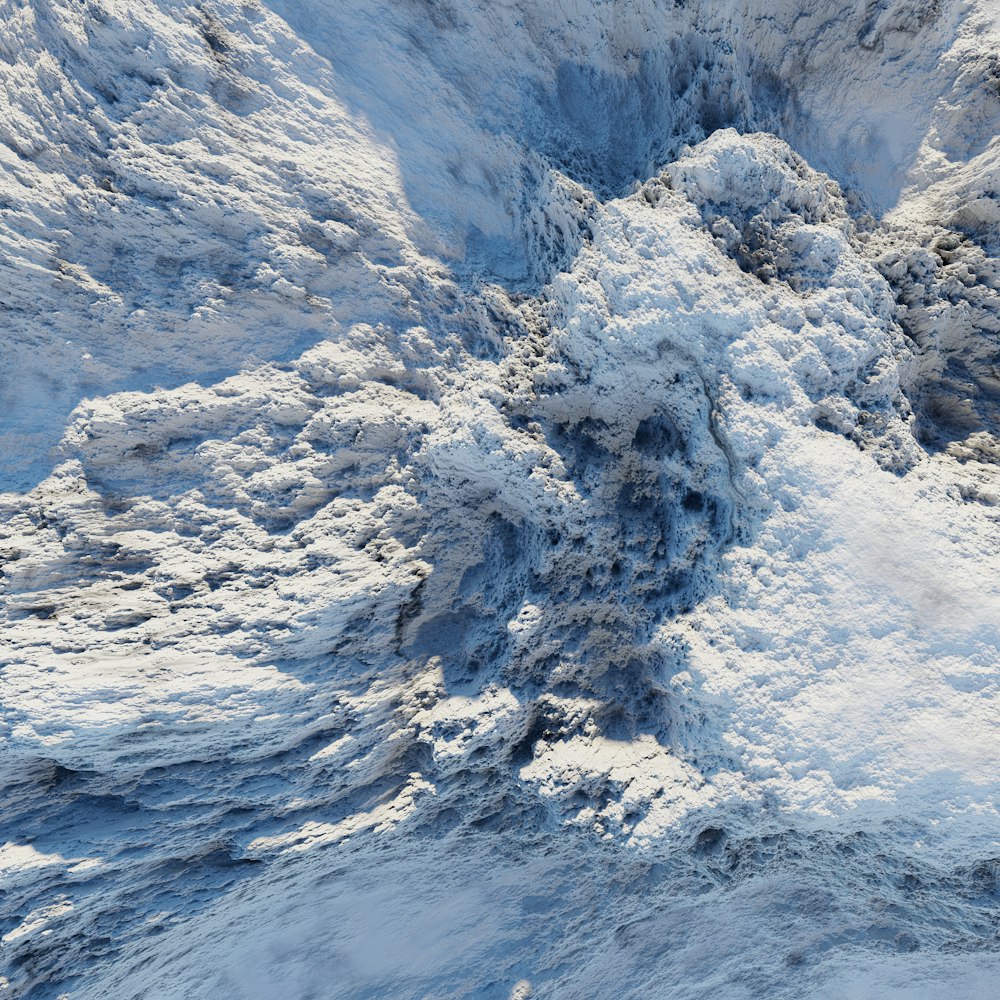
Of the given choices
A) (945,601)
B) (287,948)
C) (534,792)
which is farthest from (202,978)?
(945,601)

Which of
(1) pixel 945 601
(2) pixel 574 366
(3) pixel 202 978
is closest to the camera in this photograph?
(1) pixel 945 601

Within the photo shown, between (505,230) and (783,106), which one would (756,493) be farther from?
(783,106)

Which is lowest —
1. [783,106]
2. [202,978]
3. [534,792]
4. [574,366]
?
[202,978]

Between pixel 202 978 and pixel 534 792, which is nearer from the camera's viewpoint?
pixel 534 792

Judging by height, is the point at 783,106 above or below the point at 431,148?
above

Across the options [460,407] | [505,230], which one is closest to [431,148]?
[505,230]

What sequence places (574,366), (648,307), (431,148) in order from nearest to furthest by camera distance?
(648,307), (574,366), (431,148)
